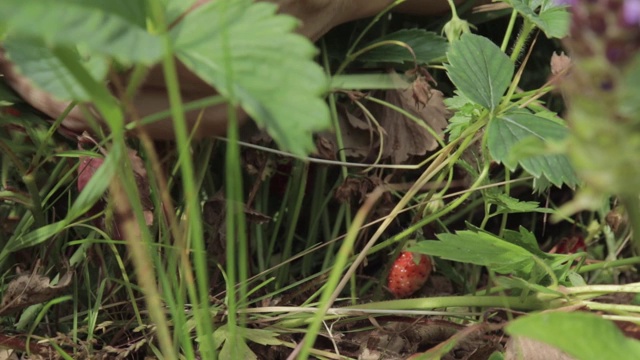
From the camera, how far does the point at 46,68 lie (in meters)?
0.58

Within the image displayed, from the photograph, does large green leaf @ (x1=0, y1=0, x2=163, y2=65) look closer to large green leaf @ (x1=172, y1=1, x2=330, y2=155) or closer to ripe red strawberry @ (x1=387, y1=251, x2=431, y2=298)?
large green leaf @ (x1=172, y1=1, x2=330, y2=155)

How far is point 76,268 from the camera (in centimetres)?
101

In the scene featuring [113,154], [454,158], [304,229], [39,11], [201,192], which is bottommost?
[304,229]

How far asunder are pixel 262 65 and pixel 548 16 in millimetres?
476

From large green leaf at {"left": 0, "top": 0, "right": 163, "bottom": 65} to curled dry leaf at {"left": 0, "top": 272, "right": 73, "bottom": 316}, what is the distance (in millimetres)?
475

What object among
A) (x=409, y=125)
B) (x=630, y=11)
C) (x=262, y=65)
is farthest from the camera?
(x=409, y=125)

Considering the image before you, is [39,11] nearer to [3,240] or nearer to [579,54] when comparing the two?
[579,54]

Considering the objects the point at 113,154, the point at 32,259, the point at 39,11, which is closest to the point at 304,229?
the point at 32,259

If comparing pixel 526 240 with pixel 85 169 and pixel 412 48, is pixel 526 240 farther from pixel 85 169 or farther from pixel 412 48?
pixel 85 169

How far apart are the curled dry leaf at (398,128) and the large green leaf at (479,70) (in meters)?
0.22

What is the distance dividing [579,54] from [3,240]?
2.71ft

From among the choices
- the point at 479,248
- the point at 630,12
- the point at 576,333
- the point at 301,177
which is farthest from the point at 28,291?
the point at 630,12

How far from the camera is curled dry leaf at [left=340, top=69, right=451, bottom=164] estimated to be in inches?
42.6

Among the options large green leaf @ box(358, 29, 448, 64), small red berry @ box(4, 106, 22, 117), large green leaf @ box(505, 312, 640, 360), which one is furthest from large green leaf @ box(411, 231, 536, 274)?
small red berry @ box(4, 106, 22, 117)
